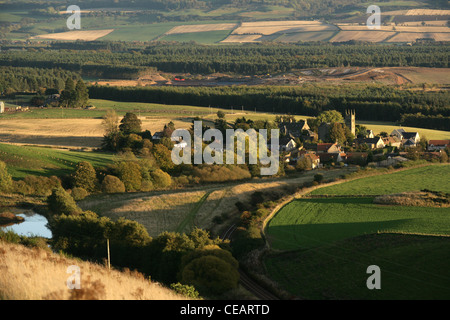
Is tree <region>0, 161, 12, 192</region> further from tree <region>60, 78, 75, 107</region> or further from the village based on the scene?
tree <region>60, 78, 75, 107</region>

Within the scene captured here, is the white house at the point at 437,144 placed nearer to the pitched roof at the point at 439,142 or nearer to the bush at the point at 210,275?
the pitched roof at the point at 439,142

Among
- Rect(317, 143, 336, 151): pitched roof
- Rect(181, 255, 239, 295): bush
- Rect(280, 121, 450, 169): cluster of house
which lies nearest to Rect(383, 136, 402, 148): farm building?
Rect(280, 121, 450, 169): cluster of house

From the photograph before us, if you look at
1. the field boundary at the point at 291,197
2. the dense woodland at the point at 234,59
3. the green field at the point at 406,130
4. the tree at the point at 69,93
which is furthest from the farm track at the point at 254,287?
the dense woodland at the point at 234,59

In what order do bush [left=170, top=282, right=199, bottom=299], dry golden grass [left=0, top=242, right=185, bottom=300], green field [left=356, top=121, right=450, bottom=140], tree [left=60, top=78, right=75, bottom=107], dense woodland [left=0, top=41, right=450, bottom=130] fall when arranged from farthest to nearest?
1. tree [left=60, top=78, right=75, bottom=107]
2. dense woodland [left=0, top=41, right=450, bottom=130]
3. green field [left=356, top=121, right=450, bottom=140]
4. bush [left=170, top=282, right=199, bottom=299]
5. dry golden grass [left=0, top=242, right=185, bottom=300]

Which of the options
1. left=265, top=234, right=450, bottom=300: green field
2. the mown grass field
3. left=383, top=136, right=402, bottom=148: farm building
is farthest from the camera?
left=383, top=136, right=402, bottom=148: farm building

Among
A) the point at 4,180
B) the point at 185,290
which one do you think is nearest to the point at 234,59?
the point at 4,180

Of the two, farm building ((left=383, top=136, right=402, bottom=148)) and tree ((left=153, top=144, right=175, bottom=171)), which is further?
farm building ((left=383, top=136, right=402, bottom=148))

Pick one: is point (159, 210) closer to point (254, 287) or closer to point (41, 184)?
point (41, 184)
